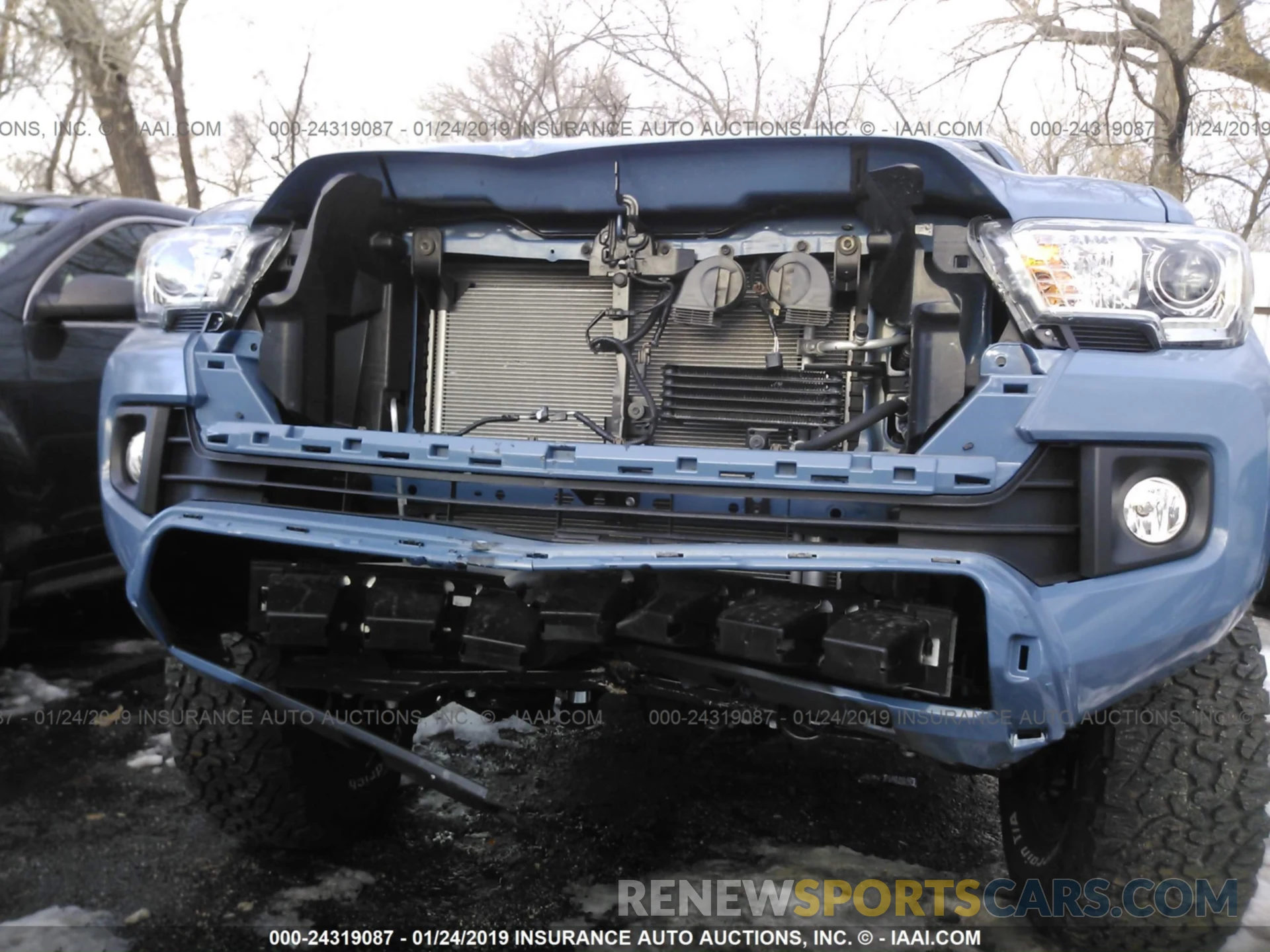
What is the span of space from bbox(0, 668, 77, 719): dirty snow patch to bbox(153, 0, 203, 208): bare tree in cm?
1211

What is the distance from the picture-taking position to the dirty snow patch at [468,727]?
3639mm

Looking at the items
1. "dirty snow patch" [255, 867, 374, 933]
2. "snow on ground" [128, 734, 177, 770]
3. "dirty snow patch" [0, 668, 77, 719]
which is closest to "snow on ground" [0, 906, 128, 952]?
"dirty snow patch" [255, 867, 374, 933]

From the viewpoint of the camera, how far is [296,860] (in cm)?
278

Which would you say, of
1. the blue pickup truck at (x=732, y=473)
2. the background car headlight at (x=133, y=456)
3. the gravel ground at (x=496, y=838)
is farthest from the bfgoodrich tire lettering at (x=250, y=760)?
the background car headlight at (x=133, y=456)

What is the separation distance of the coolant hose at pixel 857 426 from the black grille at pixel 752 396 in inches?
5.5

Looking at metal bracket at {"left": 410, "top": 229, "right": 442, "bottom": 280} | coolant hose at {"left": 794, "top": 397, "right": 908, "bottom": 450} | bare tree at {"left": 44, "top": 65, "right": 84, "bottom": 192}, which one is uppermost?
bare tree at {"left": 44, "top": 65, "right": 84, "bottom": 192}

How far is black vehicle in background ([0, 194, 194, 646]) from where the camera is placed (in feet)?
11.7

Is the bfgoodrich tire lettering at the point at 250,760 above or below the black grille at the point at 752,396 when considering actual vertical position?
below

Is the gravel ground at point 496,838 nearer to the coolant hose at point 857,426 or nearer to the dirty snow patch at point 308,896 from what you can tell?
the dirty snow patch at point 308,896

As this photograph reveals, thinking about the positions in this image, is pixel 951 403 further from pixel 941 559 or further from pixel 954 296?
pixel 941 559

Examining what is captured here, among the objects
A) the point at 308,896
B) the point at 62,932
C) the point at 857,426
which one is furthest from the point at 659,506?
the point at 62,932

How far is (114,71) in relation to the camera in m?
14.0

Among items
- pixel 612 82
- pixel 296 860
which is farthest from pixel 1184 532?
pixel 612 82

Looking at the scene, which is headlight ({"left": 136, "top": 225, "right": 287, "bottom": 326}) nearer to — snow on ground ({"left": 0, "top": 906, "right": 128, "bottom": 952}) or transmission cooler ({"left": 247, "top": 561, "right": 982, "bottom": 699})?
transmission cooler ({"left": 247, "top": 561, "right": 982, "bottom": 699})
